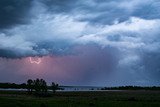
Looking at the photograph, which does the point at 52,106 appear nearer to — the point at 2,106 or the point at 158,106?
the point at 2,106

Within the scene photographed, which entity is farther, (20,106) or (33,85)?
(33,85)

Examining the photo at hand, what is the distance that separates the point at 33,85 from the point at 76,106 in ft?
278

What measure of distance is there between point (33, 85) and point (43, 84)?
730 centimetres

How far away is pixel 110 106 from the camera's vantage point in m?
54.9

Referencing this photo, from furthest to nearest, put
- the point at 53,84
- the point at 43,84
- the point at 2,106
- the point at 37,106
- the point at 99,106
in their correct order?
the point at 53,84, the point at 43,84, the point at 99,106, the point at 37,106, the point at 2,106

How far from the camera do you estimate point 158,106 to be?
187ft

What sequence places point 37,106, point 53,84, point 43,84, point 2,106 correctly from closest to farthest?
point 2,106, point 37,106, point 43,84, point 53,84

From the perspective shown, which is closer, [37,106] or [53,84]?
[37,106]

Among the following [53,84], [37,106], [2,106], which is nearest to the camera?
[2,106]

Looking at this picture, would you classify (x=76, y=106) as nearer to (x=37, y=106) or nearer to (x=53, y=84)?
(x=37, y=106)

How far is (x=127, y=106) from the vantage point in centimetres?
5625

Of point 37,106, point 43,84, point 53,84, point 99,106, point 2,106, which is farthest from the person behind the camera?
point 53,84

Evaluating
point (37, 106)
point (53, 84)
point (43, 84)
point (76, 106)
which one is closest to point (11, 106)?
point (37, 106)

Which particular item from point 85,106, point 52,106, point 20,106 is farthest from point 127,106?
point 20,106
